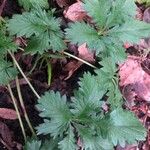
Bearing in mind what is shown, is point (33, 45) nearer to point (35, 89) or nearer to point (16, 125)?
point (35, 89)

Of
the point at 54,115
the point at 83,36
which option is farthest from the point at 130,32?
the point at 54,115

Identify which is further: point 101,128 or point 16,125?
point 16,125

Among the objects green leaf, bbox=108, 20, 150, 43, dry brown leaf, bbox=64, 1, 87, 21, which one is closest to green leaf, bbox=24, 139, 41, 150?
green leaf, bbox=108, 20, 150, 43

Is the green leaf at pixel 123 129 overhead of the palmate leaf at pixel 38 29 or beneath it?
beneath

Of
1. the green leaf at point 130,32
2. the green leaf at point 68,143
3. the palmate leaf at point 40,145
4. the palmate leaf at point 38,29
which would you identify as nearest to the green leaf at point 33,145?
the palmate leaf at point 40,145

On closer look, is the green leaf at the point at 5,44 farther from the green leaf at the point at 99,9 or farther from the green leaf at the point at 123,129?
the green leaf at the point at 123,129

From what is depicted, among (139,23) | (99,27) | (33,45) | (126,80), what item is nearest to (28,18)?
(33,45)

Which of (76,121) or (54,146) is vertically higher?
(76,121)
